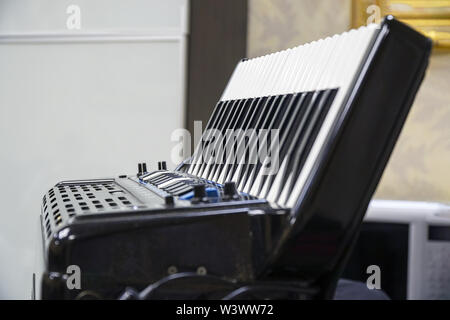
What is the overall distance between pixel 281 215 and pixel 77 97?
1.35 m

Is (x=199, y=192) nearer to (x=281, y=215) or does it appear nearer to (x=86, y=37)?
(x=281, y=215)

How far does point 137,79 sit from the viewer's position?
63.1 inches

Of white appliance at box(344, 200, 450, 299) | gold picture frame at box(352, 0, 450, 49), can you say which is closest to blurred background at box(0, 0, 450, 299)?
gold picture frame at box(352, 0, 450, 49)

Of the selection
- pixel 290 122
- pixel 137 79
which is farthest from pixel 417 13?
pixel 290 122

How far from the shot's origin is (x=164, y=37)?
1567mm

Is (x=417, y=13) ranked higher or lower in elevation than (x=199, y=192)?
higher

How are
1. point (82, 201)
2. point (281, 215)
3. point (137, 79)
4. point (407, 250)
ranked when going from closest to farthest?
1. point (281, 215)
2. point (82, 201)
3. point (407, 250)
4. point (137, 79)

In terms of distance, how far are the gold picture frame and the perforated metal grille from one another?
1065mm

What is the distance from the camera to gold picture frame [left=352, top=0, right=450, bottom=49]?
1.46 meters

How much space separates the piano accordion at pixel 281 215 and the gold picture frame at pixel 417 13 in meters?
1.07

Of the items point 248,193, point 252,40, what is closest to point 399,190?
point 252,40

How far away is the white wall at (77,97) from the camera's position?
1.58 m

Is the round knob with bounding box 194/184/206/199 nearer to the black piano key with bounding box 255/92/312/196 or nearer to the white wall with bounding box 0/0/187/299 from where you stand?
the black piano key with bounding box 255/92/312/196
